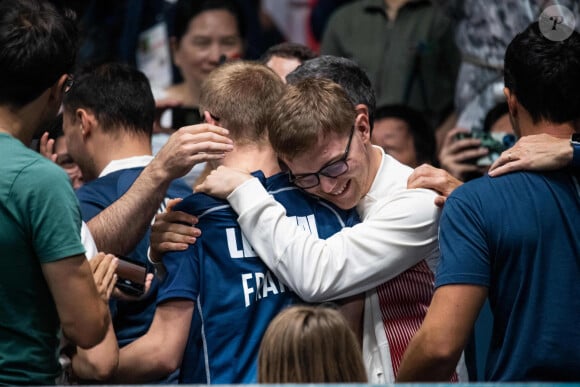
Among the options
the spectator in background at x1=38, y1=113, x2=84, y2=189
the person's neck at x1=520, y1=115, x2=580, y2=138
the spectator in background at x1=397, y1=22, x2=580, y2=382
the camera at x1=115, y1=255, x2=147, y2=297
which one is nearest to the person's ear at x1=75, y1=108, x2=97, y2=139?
the spectator in background at x1=38, y1=113, x2=84, y2=189

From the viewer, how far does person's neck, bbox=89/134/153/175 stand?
4.73 m

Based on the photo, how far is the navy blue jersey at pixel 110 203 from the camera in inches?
167

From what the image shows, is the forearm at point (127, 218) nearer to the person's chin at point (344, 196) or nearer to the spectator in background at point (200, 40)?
the person's chin at point (344, 196)

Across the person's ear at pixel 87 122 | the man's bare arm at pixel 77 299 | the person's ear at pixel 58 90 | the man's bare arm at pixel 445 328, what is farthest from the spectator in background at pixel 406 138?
the man's bare arm at pixel 77 299

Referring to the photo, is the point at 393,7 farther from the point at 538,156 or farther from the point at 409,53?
the point at 538,156

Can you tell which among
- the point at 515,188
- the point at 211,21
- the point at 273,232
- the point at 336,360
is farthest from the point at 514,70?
the point at 211,21

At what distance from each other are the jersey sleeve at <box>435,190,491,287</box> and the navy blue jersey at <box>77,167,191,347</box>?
120cm

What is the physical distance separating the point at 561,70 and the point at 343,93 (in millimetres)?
661

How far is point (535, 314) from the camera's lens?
3441 millimetres

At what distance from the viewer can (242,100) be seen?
3762 millimetres

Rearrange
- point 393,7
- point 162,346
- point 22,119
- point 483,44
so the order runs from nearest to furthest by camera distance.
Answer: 1. point 22,119
2. point 162,346
3. point 483,44
4. point 393,7

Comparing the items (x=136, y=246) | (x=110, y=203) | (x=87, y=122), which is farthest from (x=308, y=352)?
(x=87, y=122)

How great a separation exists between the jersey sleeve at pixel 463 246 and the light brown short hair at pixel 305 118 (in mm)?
435

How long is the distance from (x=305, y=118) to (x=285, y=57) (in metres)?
1.74
